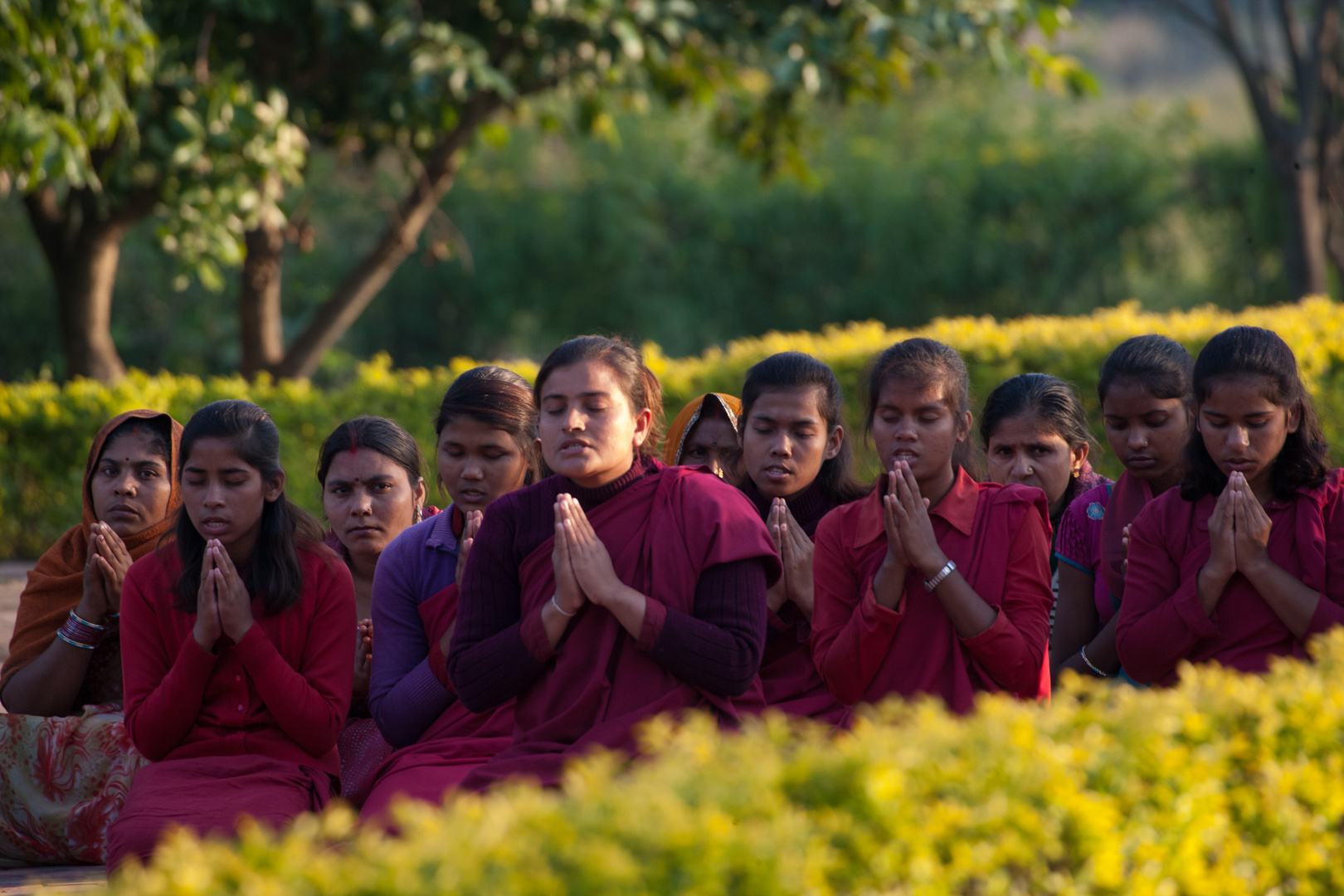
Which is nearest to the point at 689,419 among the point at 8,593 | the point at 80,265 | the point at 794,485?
the point at 794,485

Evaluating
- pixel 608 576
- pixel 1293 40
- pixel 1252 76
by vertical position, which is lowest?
pixel 608 576

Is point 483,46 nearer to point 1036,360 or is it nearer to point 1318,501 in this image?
point 1036,360

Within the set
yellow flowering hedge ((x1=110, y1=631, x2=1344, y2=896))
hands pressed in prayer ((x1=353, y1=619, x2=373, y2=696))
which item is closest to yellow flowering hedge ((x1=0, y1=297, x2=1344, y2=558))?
hands pressed in prayer ((x1=353, y1=619, x2=373, y2=696))

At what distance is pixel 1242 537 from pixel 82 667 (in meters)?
3.32

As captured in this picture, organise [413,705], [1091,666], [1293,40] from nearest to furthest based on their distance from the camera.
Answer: [413,705]
[1091,666]
[1293,40]

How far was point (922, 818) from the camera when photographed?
2045mm

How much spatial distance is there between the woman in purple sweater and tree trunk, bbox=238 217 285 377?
754 centimetres

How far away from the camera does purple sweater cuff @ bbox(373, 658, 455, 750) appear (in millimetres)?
3709

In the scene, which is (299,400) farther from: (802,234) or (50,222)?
(802,234)

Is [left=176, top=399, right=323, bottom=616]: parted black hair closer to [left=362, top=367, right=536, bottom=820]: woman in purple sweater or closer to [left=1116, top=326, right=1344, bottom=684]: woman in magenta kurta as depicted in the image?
[left=362, top=367, right=536, bottom=820]: woman in purple sweater

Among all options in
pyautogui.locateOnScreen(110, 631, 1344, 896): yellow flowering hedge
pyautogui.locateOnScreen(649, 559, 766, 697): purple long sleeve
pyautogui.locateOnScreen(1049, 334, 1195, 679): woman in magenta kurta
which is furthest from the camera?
pyautogui.locateOnScreen(1049, 334, 1195, 679): woman in magenta kurta

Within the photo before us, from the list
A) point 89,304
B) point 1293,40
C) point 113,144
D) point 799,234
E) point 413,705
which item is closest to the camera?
point 413,705

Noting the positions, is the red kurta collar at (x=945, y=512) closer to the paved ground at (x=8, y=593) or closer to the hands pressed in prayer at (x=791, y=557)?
the hands pressed in prayer at (x=791, y=557)

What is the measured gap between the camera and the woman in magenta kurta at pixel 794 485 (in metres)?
3.65
